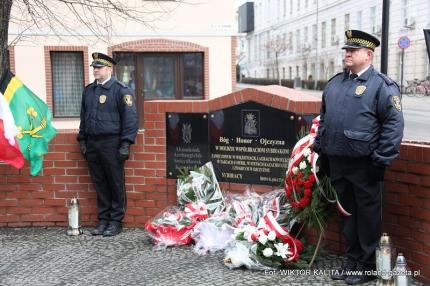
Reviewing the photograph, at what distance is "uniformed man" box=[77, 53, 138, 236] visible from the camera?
5766 mm

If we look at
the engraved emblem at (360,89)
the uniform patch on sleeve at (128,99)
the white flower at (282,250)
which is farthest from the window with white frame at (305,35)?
the engraved emblem at (360,89)

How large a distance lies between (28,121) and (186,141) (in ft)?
5.48

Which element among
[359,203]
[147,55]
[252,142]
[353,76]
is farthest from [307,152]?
[147,55]

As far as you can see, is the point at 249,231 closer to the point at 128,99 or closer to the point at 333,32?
the point at 128,99

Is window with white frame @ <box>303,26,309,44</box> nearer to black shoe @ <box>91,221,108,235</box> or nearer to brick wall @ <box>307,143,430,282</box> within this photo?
black shoe @ <box>91,221,108,235</box>

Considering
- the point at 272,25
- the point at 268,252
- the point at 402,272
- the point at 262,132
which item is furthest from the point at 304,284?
the point at 272,25

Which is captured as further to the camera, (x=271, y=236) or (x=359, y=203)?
(x=271, y=236)

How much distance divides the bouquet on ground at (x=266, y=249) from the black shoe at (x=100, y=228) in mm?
1691

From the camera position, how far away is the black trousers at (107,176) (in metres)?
5.81

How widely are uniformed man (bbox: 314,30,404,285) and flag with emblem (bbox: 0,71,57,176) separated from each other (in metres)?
3.08

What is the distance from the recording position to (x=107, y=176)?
19.6 ft

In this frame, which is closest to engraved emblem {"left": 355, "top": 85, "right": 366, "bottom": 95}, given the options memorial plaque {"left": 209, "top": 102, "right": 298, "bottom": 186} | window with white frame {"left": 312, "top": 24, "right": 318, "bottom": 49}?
memorial plaque {"left": 209, "top": 102, "right": 298, "bottom": 186}

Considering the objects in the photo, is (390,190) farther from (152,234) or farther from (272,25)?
(272,25)

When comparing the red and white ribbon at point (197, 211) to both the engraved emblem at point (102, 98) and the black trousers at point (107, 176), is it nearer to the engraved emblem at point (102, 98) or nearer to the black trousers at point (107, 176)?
the black trousers at point (107, 176)
